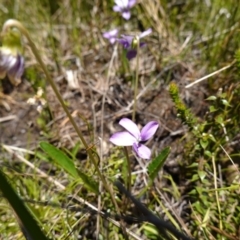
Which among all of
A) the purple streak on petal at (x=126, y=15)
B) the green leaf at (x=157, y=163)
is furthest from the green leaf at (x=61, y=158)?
the purple streak on petal at (x=126, y=15)

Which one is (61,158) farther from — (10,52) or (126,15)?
(126,15)

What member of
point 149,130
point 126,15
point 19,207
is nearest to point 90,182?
point 149,130

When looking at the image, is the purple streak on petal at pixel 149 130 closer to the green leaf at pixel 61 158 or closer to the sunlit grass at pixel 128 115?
the sunlit grass at pixel 128 115

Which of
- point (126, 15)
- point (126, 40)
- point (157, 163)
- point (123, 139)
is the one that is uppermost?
point (126, 15)

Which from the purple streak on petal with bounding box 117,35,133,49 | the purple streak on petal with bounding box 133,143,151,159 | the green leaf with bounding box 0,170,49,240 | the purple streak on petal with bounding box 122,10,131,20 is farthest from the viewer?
the purple streak on petal with bounding box 122,10,131,20

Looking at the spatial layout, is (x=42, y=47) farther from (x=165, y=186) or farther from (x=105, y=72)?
(x=165, y=186)

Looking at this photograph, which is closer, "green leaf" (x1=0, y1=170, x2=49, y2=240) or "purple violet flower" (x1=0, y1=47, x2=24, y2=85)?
"green leaf" (x1=0, y1=170, x2=49, y2=240)

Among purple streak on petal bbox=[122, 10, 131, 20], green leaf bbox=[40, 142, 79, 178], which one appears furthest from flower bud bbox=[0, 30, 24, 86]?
purple streak on petal bbox=[122, 10, 131, 20]

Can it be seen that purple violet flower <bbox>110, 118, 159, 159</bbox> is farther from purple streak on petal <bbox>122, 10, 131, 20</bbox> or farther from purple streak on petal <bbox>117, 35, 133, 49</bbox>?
purple streak on petal <bbox>122, 10, 131, 20</bbox>
